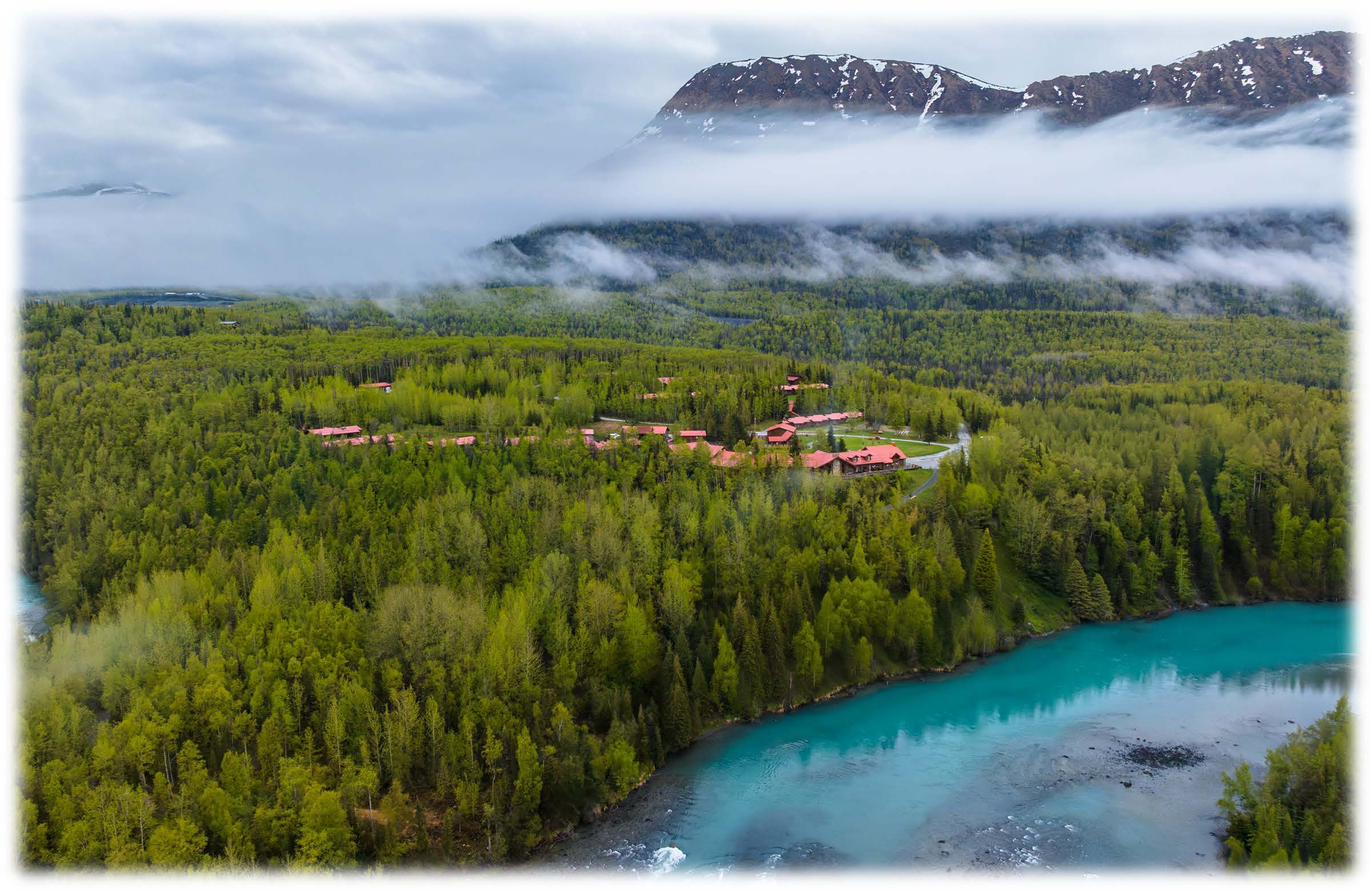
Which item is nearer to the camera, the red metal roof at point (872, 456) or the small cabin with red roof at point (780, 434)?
the red metal roof at point (872, 456)

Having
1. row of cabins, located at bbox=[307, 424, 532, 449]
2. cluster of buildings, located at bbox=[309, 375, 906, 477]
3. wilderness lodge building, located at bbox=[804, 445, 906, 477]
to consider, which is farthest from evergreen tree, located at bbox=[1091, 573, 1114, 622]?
row of cabins, located at bbox=[307, 424, 532, 449]

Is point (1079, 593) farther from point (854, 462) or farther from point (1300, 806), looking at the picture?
point (1300, 806)

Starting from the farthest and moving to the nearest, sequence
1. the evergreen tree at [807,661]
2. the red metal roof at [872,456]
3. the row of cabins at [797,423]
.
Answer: the row of cabins at [797,423]
the red metal roof at [872,456]
the evergreen tree at [807,661]

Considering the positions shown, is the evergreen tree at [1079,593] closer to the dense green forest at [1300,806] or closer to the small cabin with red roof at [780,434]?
the dense green forest at [1300,806]

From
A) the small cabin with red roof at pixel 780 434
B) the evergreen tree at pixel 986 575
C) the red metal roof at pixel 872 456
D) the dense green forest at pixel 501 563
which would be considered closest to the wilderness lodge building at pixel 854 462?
the red metal roof at pixel 872 456

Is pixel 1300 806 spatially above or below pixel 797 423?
below

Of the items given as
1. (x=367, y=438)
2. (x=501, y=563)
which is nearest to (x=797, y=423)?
(x=367, y=438)
